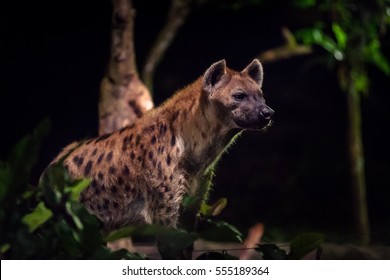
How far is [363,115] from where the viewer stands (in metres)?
7.50

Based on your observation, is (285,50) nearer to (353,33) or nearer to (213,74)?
(353,33)

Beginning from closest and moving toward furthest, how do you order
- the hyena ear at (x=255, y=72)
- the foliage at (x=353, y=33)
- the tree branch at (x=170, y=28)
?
the hyena ear at (x=255, y=72)
the tree branch at (x=170, y=28)
the foliage at (x=353, y=33)

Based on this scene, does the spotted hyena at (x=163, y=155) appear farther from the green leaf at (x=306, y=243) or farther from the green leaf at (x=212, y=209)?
the green leaf at (x=306, y=243)

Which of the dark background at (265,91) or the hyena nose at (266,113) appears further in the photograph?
the dark background at (265,91)

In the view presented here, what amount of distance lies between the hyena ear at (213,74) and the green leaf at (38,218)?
1.35 m

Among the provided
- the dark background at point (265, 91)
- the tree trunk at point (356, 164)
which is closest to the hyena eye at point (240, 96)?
the dark background at point (265, 91)

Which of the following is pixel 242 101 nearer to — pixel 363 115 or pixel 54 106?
pixel 54 106

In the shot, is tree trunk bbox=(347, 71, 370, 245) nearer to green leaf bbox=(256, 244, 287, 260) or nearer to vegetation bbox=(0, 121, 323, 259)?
green leaf bbox=(256, 244, 287, 260)

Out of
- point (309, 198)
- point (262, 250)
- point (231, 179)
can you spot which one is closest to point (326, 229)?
point (309, 198)

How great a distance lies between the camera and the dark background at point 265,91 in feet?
18.1

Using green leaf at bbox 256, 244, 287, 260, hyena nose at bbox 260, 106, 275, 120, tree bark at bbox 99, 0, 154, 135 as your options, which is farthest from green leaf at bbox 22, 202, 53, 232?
tree bark at bbox 99, 0, 154, 135

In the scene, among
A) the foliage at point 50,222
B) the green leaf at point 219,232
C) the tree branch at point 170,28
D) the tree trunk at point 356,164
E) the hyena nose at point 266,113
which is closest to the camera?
the foliage at point 50,222

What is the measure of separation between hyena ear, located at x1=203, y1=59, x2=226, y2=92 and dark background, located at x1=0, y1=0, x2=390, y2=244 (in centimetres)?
154

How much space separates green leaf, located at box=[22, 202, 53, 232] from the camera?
67.2 inches
